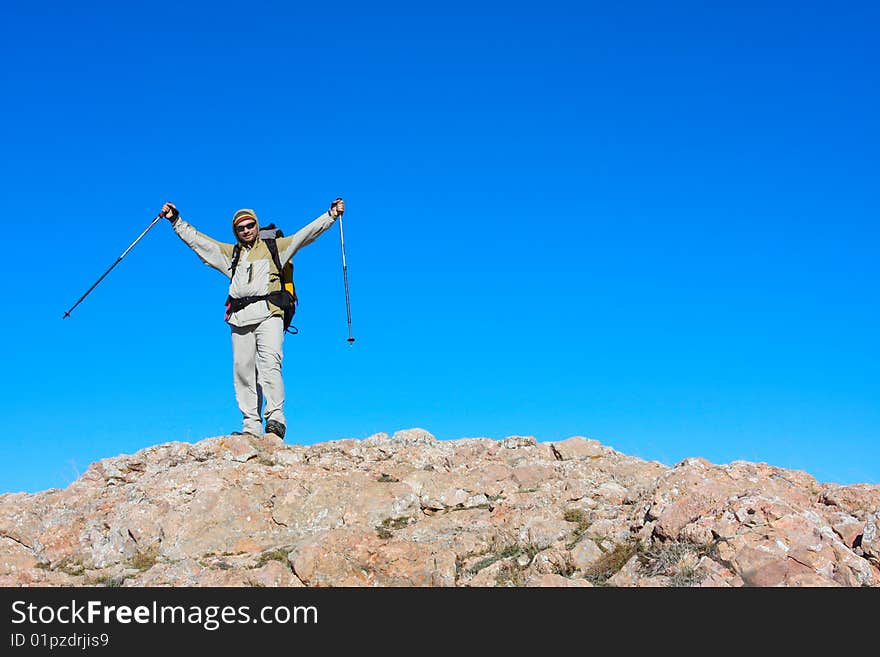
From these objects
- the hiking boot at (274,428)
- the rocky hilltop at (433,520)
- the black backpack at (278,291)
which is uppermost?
the black backpack at (278,291)

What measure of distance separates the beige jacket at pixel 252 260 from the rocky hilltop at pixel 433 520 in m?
2.41

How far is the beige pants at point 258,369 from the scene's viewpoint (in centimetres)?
1498

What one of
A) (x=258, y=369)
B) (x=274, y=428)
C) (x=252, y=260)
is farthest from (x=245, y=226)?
(x=274, y=428)

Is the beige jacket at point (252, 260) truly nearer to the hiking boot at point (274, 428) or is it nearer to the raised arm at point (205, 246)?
the raised arm at point (205, 246)

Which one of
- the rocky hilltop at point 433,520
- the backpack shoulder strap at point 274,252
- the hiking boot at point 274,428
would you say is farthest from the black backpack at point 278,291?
the rocky hilltop at point 433,520

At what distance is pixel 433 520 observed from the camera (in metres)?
10.8

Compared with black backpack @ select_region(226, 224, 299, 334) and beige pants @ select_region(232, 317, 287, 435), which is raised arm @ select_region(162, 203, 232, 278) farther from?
beige pants @ select_region(232, 317, 287, 435)

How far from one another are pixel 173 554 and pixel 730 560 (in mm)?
7009

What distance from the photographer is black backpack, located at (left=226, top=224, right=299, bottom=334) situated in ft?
49.4

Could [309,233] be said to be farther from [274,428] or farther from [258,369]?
[274,428]
